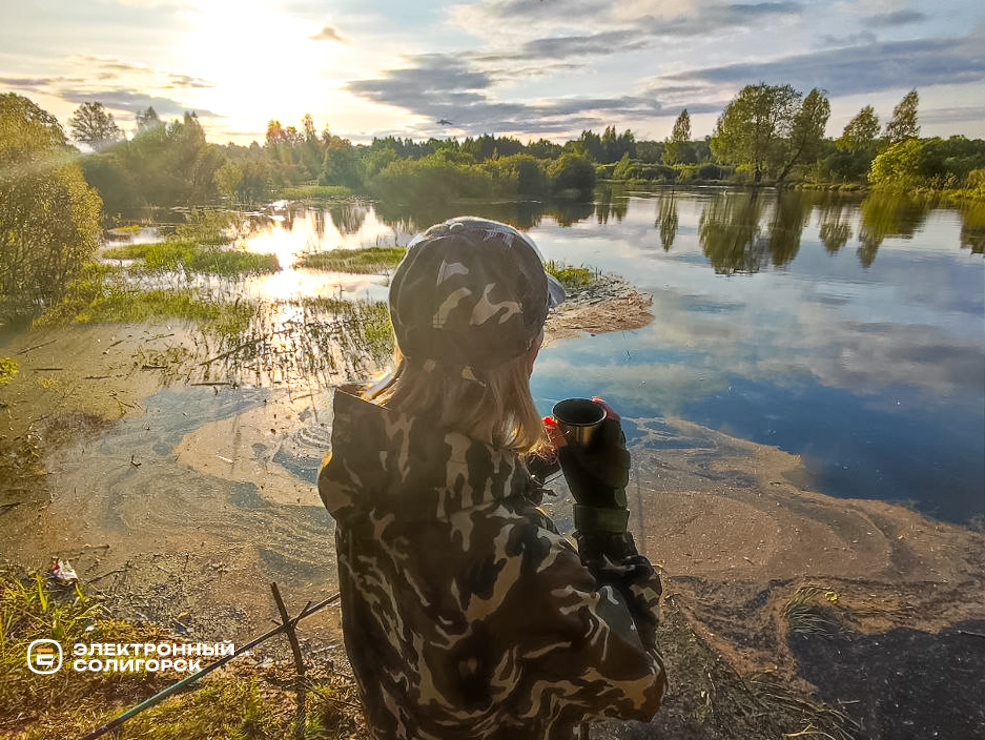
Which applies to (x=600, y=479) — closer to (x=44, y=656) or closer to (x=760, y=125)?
(x=44, y=656)

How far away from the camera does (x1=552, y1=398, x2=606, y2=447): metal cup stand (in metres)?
1.52

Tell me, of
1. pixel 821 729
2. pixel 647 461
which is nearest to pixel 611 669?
pixel 821 729

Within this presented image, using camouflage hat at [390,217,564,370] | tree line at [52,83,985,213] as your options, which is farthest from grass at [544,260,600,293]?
tree line at [52,83,985,213]

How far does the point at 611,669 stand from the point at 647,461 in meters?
6.79

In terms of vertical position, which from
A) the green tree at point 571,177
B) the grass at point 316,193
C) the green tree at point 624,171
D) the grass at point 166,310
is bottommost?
the grass at point 166,310

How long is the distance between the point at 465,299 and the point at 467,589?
615mm

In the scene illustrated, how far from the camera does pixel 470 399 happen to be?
1.14 metres

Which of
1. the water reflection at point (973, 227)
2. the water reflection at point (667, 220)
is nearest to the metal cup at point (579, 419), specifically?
the water reflection at point (667, 220)

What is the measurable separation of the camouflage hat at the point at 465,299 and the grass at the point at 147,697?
3667 millimetres

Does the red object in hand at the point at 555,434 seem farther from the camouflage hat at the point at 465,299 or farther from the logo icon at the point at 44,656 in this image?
the logo icon at the point at 44,656

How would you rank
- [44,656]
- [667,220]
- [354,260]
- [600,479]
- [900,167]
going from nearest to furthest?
[600,479] < [44,656] < [354,260] < [667,220] < [900,167]

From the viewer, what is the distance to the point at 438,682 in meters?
1.20

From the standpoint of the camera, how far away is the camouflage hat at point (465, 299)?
1.12 metres

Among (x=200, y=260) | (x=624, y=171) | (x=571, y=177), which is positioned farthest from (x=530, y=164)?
(x=200, y=260)
